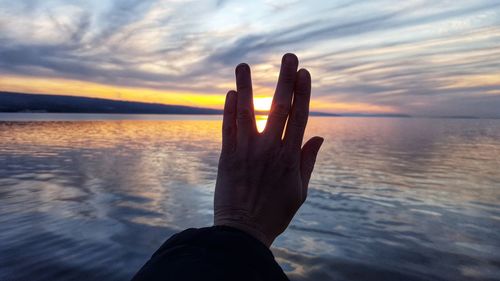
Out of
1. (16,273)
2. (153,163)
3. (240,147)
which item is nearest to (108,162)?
(153,163)

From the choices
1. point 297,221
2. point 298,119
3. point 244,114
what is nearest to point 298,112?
point 298,119

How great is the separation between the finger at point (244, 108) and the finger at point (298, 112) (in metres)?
0.24

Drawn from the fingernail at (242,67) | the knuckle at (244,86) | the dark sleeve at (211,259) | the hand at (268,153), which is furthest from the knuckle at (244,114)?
the dark sleeve at (211,259)

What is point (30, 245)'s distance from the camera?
6781 millimetres

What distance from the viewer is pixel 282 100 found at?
227 centimetres

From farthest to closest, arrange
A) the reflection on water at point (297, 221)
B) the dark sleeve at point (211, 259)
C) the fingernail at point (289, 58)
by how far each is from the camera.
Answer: the reflection on water at point (297, 221) → the fingernail at point (289, 58) → the dark sleeve at point (211, 259)

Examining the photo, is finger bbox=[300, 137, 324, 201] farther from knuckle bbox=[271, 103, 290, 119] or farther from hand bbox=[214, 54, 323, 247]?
knuckle bbox=[271, 103, 290, 119]

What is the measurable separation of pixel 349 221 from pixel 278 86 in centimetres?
730

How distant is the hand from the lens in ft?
7.27

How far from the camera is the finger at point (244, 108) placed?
225cm

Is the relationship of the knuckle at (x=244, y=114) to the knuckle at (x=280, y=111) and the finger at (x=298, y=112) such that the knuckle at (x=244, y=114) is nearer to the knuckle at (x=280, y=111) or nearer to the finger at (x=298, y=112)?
the knuckle at (x=280, y=111)

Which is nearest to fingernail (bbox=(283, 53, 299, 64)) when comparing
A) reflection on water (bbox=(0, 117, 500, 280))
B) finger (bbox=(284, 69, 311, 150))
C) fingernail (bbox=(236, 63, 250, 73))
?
finger (bbox=(284, 69, 311, 150))

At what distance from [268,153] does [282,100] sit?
346 mm

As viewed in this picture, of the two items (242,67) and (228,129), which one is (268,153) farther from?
(242,67)
